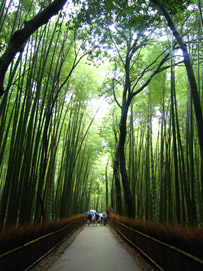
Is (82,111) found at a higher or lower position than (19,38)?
higher

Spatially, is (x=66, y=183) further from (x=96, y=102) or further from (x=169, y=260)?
(x=169, y=260)

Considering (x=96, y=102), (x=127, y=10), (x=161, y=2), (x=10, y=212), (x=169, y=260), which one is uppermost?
(x=96, y=102)

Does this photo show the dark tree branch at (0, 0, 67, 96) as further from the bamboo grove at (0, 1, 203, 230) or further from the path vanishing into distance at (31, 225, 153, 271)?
the path vanishing into distance at (31, 225, 153, 271)

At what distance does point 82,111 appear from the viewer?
23.2 feet

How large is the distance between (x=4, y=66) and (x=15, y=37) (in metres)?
0.27

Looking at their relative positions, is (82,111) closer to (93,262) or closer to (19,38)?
(93,262)

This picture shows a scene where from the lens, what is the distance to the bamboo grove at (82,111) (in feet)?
9.20

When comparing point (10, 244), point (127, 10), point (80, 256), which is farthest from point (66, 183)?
point (127, 10)

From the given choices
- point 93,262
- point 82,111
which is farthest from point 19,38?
point 82,111

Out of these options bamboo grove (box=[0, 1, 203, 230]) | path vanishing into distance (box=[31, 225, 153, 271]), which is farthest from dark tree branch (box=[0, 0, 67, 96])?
path vanishing into distance (box=[31, 225, 153, 271])

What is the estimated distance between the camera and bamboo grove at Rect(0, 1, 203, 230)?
2.80 meters

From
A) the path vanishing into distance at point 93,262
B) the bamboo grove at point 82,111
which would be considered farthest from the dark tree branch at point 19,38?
the path vanishing into distance at point 93,262

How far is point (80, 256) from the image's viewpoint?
10.1ft

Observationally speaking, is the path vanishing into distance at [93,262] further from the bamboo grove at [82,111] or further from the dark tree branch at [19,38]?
the dark tree branch at [19,38]
